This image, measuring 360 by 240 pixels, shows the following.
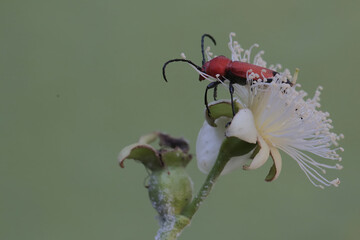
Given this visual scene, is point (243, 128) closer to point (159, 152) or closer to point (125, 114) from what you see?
point (159, 152)

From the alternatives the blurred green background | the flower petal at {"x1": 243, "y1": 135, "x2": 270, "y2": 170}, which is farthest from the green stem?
the blurred green background

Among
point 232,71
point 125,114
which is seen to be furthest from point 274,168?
point 125,114

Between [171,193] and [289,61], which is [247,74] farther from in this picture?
[289,61]

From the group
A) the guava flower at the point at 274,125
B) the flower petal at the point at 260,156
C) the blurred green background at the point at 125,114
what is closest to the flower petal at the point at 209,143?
the guava flower at the point at 274,125

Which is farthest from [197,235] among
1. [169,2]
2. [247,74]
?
[247,74]

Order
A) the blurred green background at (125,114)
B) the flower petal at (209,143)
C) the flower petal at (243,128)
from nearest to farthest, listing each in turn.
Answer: the flower petal at (243,128), the flower petal at (209,143), the blurred green background at (125,114)

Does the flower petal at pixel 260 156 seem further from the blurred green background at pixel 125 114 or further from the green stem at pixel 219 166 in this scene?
the blurred green background at pixel 125 114

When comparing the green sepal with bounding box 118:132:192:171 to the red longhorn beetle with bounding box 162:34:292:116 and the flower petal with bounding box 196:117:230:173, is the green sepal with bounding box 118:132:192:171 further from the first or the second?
the red longhorn beetle with bounding box 162:34:292:116
